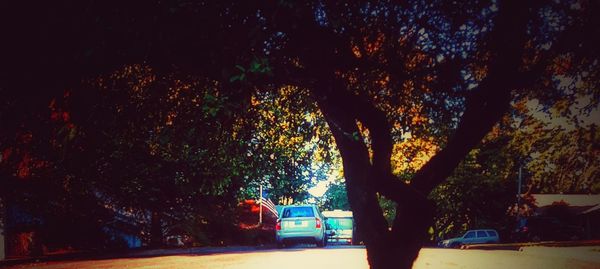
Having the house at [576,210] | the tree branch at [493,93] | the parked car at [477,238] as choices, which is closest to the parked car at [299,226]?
the tree branch at [493,93]

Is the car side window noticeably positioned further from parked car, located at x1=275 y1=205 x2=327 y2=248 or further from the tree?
the tree

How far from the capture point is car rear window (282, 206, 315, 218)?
1988cm

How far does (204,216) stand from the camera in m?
24.0

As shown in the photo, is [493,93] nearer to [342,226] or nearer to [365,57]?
[365,57]

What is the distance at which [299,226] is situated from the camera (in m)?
19.7

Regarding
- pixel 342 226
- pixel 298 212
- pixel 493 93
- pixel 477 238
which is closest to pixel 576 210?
pixel 477 238

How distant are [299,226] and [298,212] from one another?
2.02 feet

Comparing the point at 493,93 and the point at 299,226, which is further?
the point at 299,226

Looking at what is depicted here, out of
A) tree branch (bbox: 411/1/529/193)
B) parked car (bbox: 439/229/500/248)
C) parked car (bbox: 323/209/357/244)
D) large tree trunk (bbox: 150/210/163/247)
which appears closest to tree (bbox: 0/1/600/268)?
tree branch (bbox: 411/1/529/193)

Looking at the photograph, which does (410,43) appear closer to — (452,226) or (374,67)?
(374,67)

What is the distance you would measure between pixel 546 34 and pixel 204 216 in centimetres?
1973

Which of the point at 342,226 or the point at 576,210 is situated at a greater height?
the point at 342,226

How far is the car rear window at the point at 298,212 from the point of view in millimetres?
19875

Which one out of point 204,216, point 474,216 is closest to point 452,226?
point 474,216
